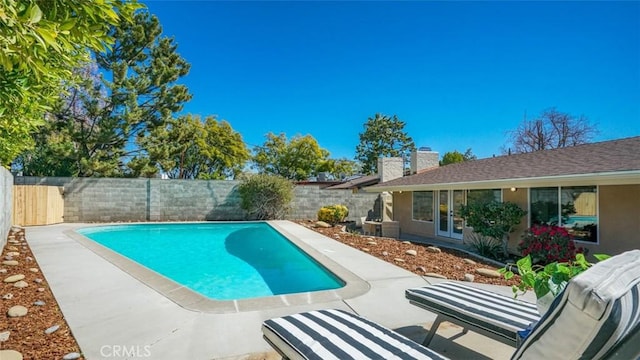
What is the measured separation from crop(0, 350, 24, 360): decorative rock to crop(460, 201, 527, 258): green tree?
32.5 feet

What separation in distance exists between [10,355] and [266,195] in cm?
1335

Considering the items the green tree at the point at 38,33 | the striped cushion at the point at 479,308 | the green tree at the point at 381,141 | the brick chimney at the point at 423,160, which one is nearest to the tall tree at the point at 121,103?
the brick chimney at the point at 423,160

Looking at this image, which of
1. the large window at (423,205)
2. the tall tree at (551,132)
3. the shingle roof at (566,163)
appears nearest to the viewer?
the shingle roof at (566,163)

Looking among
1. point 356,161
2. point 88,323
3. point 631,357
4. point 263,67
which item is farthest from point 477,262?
point 356,161

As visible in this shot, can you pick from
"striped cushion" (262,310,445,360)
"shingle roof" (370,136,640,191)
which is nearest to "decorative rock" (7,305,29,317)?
"striped cushion" (262,310,445,360)

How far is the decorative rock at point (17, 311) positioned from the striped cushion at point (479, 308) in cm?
481

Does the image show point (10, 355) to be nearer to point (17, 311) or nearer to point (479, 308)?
point (17, 311)

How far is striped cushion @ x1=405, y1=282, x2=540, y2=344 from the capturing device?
113 inches

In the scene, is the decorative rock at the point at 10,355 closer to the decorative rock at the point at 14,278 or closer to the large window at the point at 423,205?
the decorative rock at the point at 14,278

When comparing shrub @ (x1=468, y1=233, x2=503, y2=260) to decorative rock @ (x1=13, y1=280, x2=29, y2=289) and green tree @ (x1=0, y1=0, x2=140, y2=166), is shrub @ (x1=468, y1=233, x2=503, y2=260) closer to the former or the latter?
green tree @ (x1=0, y1=0, x2=140, y2=166)

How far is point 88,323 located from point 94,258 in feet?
14.0

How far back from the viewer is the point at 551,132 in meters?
26.8

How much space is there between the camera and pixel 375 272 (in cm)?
641

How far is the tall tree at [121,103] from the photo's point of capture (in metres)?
17.5
